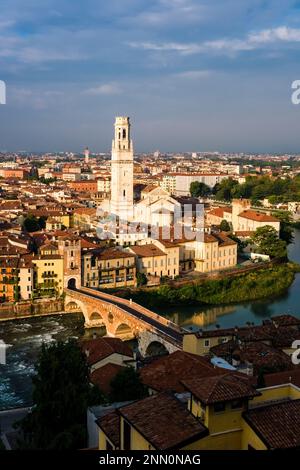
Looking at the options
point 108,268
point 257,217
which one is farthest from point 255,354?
point 257,217

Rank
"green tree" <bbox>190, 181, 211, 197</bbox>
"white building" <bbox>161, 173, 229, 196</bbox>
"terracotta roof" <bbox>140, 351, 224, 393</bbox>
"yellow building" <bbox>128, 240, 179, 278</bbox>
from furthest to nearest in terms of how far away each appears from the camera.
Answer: "white building" <bbox>161, 173, 229, 196</bbox>, "green tree" <bbox>190, 181, 211, 197</bbox>, "yellow building" <bbox>128, 240, 179, 278</bbox>, "terracotta roof" <bbox>140, 351, 224, 393</bbox>

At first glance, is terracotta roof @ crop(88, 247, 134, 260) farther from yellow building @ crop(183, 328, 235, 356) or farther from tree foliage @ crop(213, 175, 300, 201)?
tree foliage @ crop(213, 175, 300, 201)

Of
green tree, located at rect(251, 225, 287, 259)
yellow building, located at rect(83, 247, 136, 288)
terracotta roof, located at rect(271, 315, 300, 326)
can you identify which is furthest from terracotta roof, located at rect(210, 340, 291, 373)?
green tree, located at rect(251, 225, 287, 259)

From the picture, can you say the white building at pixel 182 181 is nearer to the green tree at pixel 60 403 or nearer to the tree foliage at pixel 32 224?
the tree foliage at pixel 32 224

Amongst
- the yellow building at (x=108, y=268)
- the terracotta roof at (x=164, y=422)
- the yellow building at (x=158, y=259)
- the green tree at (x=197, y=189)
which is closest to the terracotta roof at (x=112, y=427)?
the terracotta roof at (x=164, y=422)
